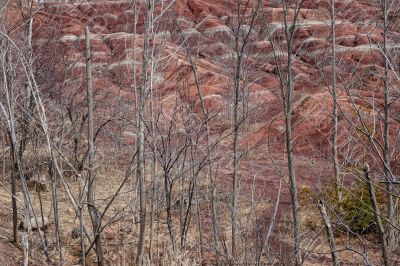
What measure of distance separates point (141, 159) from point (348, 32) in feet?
95.0

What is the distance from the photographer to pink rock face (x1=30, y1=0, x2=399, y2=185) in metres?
5.96

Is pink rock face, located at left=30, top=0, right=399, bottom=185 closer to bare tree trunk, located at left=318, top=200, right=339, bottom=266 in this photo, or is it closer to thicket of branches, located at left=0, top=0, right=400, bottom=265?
thicket of branches, located at left=0, top=0, right=400, bottom=265

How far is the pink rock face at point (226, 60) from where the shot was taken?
235 inches

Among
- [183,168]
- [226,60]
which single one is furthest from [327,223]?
[226,60]

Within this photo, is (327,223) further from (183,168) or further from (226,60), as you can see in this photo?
(226,60)

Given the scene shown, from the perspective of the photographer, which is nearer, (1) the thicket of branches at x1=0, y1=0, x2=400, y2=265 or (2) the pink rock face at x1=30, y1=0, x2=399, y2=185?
(1) the thicket of branches at x1=0, y1=0, x2=400, y2=265

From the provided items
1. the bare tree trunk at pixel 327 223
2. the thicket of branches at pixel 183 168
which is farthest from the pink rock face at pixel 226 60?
the bare tree trunk at pixel 327 223

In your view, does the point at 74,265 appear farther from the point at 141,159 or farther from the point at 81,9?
the point at 81,9

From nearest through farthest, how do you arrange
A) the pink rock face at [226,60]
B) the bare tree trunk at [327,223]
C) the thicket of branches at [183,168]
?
the bare tree trunk at [327,223] → the thicket of branches at [183,168] → the pink rock face at [226,60]

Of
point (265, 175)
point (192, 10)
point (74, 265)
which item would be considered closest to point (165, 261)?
point (74, 265)

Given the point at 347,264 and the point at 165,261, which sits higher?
the point at 165,261

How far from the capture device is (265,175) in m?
13.1

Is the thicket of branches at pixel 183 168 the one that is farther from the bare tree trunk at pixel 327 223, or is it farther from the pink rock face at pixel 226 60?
the pink rock face at pixel 226 60

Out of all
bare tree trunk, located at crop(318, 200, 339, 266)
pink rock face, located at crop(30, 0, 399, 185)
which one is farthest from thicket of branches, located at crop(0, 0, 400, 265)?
pink rock face, located at crop(30, 0, 399, 185)
